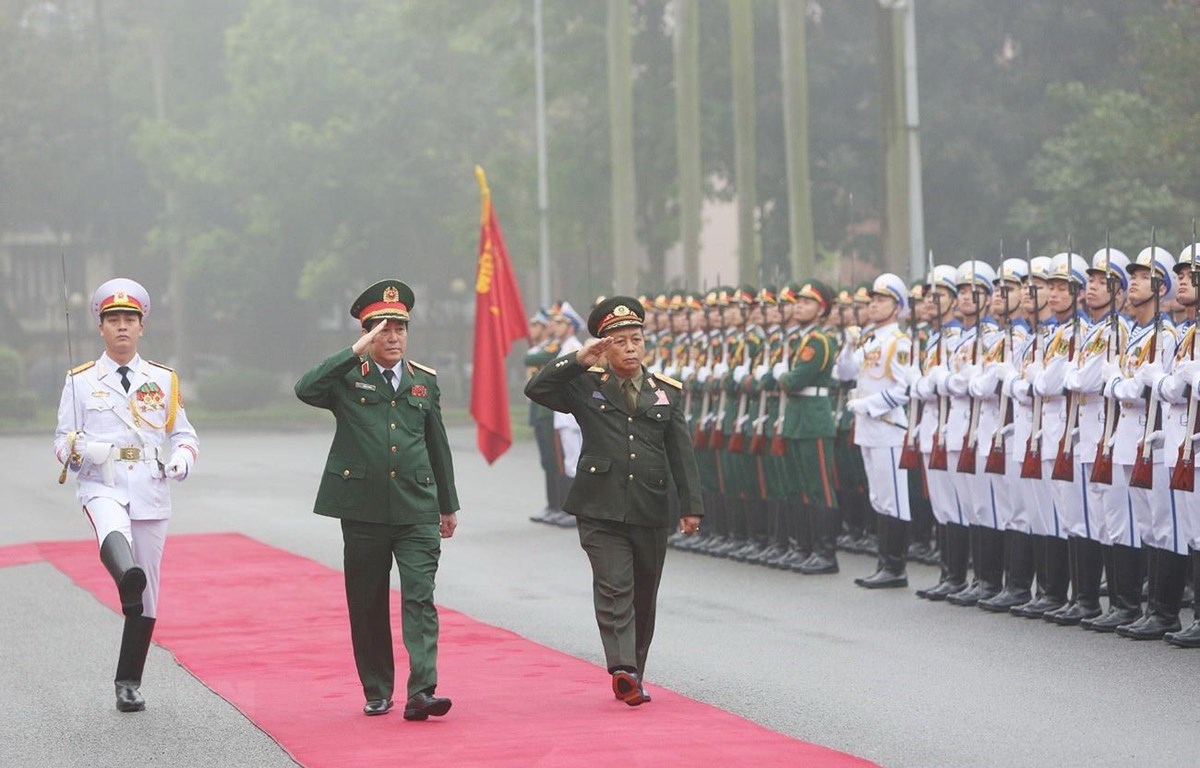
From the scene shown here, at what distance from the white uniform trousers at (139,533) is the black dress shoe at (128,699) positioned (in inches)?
13.6

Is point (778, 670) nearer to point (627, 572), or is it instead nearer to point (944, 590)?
point (627, 572)

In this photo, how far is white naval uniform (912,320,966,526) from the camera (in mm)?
13289

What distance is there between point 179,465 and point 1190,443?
16.7ft

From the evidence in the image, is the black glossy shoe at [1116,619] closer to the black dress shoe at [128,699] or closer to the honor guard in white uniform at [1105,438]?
the honor guard in white uniform at [1105,438]

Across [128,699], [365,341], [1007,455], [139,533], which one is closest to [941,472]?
[1007,455]

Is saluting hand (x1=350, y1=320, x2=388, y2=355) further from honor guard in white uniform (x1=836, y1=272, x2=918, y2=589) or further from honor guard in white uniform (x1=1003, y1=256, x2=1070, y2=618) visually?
honor guard in white uniform (x1=836, y1=272, x2=918, y2=589)

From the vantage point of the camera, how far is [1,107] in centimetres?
6481

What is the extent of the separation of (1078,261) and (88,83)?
5945 centimetres

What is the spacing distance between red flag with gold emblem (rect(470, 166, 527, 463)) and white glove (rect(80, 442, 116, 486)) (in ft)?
33.7

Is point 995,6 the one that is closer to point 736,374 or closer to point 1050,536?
point 736,374

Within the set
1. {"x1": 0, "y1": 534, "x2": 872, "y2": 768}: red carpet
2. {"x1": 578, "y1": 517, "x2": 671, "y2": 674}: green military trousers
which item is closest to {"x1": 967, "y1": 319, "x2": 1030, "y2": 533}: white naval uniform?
{"x1": 0, "y1": 534, "x2": 872, "y2": 768}: red carpet

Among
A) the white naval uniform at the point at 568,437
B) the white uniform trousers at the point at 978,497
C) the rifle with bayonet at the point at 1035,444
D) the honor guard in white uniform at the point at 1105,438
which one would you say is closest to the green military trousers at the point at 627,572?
the honor guard in white uniform at the point at 1105,438

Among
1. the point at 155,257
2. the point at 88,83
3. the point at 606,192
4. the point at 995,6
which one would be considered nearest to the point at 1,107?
the point at 88,83

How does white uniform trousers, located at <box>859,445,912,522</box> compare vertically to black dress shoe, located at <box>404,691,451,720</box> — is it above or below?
above
